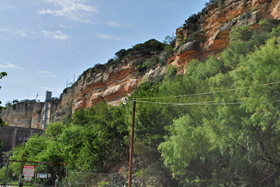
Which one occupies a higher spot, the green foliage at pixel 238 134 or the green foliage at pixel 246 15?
the green foliage at pixel 246 15

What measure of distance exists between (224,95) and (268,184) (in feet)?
21.1

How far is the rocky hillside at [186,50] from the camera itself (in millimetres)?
30406

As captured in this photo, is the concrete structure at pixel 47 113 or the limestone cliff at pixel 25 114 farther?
the limestone cliff at pixel 25 114

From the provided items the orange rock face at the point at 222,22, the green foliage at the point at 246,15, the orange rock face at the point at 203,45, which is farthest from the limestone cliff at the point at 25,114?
the green foliage at the point at 246,15

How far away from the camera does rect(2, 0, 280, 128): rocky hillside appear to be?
99.8ft

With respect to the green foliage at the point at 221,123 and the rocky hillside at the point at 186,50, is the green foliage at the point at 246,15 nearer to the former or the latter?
the rocky hillside at the point at 186,50

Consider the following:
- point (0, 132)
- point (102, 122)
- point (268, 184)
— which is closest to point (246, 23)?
point (268, 184)

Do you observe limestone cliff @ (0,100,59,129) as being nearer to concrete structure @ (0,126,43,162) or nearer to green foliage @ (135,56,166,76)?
concrete structure @ (0,126,43,162)

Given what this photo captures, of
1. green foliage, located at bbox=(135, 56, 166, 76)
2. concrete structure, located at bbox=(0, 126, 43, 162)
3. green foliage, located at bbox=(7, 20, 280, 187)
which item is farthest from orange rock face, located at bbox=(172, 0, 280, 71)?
concrete structure, located at bbox=(0, 126, 43, 162)

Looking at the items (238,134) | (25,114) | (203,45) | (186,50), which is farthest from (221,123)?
(25,114)

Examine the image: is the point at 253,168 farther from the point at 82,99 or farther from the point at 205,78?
the point at 82,99

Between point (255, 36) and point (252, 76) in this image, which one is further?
point (255, 36)

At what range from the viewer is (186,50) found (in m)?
36.7

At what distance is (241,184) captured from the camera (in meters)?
18.4
